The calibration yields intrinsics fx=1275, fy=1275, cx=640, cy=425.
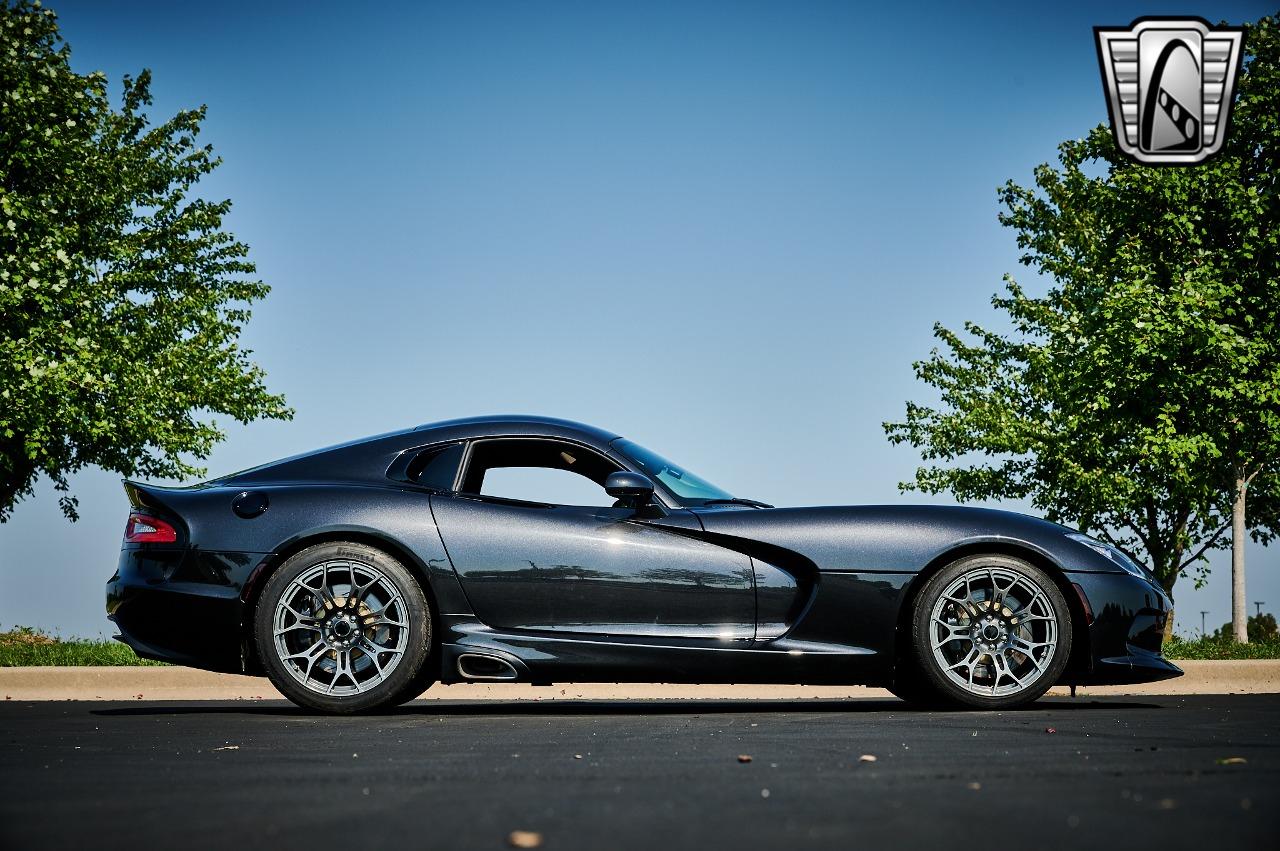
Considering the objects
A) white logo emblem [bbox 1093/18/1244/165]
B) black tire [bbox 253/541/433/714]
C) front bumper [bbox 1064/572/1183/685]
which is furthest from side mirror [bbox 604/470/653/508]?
white logo emblem [bbox 1093/18/1244/165]

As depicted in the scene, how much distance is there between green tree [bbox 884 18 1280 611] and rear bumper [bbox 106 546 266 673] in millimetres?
14742

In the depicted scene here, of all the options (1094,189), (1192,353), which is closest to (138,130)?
(1094,189)

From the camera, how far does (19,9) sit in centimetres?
1973

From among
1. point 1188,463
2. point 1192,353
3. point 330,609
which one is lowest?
point 330,609

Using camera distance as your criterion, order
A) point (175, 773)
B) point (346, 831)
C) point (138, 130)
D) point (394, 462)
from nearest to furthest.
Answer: point (346, 831), point (175, 773), point (394, 462), point (138, 130)

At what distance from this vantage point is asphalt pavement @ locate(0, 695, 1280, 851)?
2.66 meters

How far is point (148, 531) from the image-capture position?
6.40 m

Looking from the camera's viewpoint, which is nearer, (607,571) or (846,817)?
(846,817)

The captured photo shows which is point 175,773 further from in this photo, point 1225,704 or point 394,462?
point 1225,704

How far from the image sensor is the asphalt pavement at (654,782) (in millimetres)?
2656

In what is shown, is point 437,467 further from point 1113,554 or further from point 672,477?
point 1113,554

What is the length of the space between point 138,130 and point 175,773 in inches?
785

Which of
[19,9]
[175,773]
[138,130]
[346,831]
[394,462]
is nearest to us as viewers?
[346,831]

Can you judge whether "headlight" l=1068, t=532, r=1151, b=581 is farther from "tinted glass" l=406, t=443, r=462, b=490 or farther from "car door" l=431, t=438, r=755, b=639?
"tinted glass" l=406, t=443, r=462, b=490
